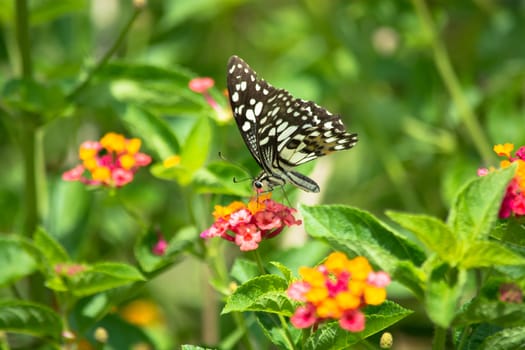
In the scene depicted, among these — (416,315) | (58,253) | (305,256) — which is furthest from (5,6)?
(416,315)

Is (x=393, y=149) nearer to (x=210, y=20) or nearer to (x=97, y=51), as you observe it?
(x=210, y=20)

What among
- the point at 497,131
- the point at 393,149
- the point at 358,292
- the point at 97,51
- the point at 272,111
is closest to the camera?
the point at 358,292

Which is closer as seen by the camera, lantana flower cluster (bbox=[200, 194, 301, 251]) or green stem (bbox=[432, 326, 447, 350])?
green stem (bbox=[432, 326, 447, 350])

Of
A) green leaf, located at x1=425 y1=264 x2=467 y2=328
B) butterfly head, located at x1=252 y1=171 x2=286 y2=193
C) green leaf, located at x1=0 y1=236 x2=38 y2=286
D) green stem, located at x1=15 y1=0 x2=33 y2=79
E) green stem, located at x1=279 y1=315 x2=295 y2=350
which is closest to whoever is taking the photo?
green leaf, located at x1=425 y1=264 x2=467 y2=328

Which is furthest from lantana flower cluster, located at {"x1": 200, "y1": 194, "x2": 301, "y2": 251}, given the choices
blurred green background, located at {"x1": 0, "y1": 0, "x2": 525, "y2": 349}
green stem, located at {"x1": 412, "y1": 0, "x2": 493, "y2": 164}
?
green stem, located at {"x1": 412, "y1": 0, "x2": 493, "y2": 164}

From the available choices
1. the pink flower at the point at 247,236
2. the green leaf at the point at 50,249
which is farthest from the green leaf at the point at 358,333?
the green leaf at the point at 50,249

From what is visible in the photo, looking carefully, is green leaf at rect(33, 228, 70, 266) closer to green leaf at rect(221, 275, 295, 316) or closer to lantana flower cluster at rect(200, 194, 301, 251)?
lantana flower cluster at rect(200, 194, 301, 251)
